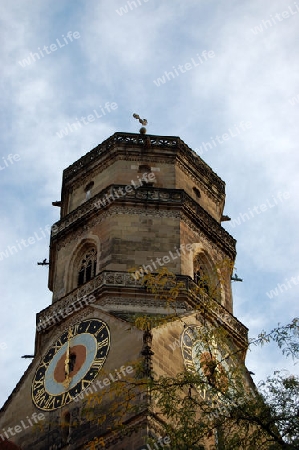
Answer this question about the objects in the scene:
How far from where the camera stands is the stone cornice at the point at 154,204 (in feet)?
94.7

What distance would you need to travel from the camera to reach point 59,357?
25078mm

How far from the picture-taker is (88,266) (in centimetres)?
2816

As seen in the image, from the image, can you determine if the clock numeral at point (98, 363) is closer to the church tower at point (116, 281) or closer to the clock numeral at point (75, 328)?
the church tower at point (116, 281)

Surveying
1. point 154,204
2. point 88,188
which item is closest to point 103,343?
point 154,204

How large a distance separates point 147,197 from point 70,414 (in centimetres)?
851

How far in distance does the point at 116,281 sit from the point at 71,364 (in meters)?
2.91

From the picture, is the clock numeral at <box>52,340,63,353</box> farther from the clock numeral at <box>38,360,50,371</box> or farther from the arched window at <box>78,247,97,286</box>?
the arched window at <box>78,247,97,286</box>

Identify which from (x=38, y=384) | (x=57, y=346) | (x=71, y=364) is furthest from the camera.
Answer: (x=57, y=346)

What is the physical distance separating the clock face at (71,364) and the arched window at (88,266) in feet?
7.90

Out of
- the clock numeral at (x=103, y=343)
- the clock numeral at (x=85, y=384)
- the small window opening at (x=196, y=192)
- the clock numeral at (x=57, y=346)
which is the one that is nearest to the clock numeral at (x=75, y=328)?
the clock numeral at (x=57, y=346)

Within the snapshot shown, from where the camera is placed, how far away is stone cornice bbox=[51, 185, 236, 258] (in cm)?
2886

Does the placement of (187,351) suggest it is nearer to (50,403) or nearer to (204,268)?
(50,403)

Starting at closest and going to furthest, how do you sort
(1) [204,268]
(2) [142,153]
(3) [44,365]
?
(3) [44,365], (1) [204,268], (2) [142,153]

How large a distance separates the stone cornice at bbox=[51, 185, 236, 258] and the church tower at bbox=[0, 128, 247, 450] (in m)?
0.04
